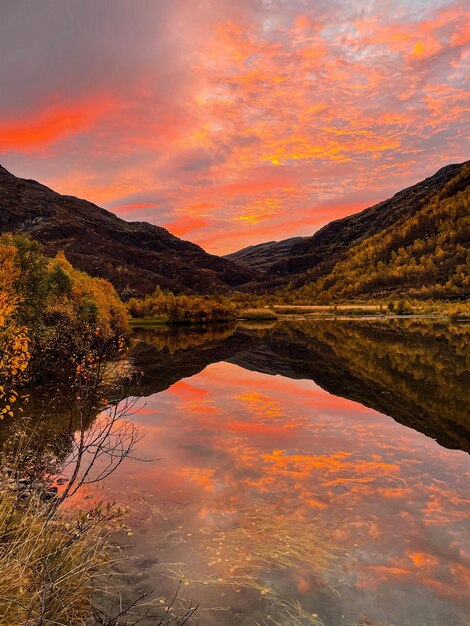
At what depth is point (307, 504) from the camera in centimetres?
1314

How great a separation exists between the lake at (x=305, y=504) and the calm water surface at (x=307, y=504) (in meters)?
0.04

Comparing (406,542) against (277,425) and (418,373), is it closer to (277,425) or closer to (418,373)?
(277,425)

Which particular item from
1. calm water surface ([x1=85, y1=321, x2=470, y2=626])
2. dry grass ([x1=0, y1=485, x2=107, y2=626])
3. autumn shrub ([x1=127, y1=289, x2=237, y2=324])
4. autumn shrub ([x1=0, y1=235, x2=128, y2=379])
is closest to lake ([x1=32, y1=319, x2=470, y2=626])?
calm water surface ([x1=85, y1=321, x2=470, y2=626])

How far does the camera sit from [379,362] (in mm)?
41406

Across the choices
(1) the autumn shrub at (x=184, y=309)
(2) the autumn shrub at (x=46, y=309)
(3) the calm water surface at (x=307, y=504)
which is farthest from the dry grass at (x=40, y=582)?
(1) the autumn shrub at (x=184, y=309)

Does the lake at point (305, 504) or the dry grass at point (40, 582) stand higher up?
the dry grass at point (40, 582)

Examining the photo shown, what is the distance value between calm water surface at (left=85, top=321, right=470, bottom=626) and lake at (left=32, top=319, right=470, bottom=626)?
0.15ft

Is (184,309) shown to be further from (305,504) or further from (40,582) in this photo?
(40,582)

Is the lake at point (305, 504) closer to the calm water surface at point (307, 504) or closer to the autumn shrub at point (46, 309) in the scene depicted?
the calm water surface at point (307, 504)

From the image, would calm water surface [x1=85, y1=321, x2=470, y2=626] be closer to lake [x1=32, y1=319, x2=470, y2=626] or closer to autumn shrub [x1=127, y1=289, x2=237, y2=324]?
lake [x1=32, y1=319, x2=470, y2=626]

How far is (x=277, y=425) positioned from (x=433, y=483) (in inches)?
359

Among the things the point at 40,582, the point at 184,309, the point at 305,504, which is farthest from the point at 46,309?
the point at 184,309

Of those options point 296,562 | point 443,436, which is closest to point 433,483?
point 443,436

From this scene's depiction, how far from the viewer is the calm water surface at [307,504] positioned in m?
8.78
